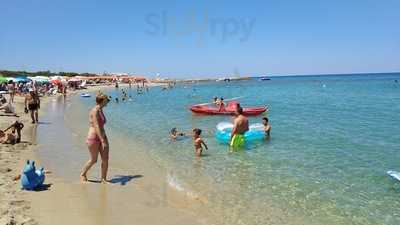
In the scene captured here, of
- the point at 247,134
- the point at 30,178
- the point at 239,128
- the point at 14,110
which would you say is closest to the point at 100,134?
the point at 30,178

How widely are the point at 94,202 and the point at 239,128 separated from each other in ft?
20.7

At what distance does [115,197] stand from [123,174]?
208cm

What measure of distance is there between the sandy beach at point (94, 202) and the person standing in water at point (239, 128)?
3.86 metres

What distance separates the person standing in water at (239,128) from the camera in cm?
1218

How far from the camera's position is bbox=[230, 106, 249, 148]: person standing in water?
12.2 m

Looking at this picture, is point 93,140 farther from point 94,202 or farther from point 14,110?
point 14,110

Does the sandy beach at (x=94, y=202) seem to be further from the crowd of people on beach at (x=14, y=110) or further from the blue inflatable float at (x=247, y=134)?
the blue inflatable float at (x=247, y=134)

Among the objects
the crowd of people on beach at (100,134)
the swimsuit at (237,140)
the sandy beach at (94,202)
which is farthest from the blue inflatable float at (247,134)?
the sandy beach at (94,202)

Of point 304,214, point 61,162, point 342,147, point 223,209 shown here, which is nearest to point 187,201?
point 223,209

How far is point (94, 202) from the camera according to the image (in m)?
6.82

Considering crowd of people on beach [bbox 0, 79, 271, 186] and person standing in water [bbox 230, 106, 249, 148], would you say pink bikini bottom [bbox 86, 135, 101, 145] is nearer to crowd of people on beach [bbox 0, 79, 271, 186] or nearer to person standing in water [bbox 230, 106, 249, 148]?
crowd of people on beach [bbox 0, 79, 271, 186]

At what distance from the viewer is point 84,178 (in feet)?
27.1

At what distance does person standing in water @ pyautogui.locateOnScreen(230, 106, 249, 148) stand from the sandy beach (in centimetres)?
Result: 386

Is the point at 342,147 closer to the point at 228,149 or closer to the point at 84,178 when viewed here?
the point at 228,149
